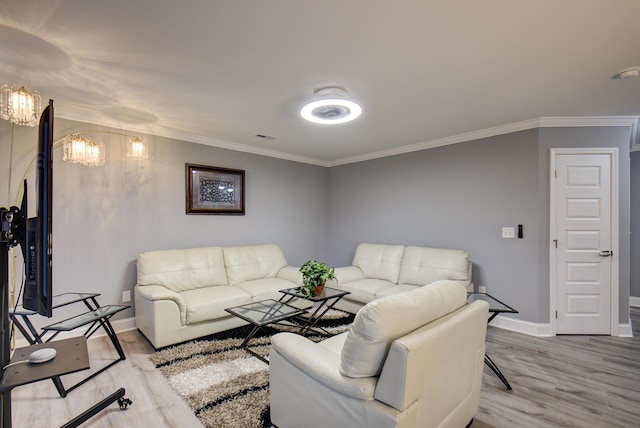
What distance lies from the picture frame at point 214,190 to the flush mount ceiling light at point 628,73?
403cm

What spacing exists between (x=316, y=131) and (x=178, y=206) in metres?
1.98

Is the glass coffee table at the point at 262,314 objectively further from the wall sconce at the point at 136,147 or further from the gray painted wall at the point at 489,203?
the gray painted wall at the point at 489,203

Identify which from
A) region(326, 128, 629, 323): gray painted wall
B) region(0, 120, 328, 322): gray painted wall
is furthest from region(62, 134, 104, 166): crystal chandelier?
region(326, 128, 629, 323): gray painted wall

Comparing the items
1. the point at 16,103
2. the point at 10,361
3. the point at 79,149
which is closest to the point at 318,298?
the point at 10,361

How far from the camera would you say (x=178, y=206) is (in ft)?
12.7

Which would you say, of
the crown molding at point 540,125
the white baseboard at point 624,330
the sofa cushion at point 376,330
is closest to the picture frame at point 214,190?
the crown molding at point 540,125

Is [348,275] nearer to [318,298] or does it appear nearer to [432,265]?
[432,265]

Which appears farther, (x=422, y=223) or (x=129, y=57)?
(x=422, y=223)

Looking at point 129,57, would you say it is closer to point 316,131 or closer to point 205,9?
point 205,9

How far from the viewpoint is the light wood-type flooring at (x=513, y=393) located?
194cm

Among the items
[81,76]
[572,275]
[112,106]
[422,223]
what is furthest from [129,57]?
[572,275]

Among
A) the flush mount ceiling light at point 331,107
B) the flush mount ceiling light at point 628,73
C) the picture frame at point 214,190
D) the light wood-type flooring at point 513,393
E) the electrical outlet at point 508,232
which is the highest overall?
the flush mount ceiling light at point 628,73

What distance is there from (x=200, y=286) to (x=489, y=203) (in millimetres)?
3622

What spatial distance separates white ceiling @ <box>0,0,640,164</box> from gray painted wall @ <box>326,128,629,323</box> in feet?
1.30
